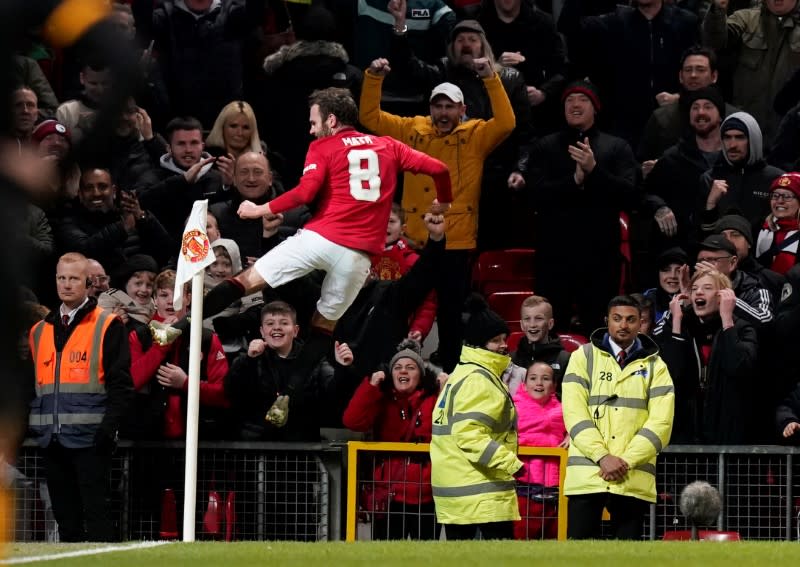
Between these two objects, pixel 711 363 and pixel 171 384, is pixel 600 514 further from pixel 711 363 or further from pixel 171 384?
pixel 171 384

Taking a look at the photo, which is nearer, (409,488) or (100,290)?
(409,488)

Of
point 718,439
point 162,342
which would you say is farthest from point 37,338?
point 718,439

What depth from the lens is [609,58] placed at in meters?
17.8

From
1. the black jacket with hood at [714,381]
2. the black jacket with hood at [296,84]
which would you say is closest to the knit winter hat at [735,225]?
the black jacket with hood at [714,381]

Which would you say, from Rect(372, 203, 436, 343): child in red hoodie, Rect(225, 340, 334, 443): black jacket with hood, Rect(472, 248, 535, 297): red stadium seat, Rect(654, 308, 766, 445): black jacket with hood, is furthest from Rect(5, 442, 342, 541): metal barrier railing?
Rect(472, 248, 535, 297): red stadium seat

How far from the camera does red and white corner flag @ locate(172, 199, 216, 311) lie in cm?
1158

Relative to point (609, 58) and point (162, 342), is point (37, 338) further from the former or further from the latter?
point (609, 58)

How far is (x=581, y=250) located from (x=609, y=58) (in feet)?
9.59

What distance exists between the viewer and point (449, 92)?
1578 cm

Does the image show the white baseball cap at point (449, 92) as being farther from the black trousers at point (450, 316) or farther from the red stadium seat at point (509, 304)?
the red stadium seat at point (509, 304)

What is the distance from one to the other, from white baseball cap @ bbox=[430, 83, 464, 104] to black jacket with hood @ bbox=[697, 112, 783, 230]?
232 cm

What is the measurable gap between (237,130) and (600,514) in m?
6.04

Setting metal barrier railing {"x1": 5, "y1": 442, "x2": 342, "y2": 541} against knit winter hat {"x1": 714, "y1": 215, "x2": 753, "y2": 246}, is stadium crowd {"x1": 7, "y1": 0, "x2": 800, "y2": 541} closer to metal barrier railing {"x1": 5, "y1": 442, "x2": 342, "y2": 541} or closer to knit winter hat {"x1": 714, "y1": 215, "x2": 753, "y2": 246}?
knit winter hat {"x1": 714, "y1": 215, "x2": 753, "y2": 246}

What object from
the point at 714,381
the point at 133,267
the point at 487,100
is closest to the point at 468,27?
the point at 487,100
